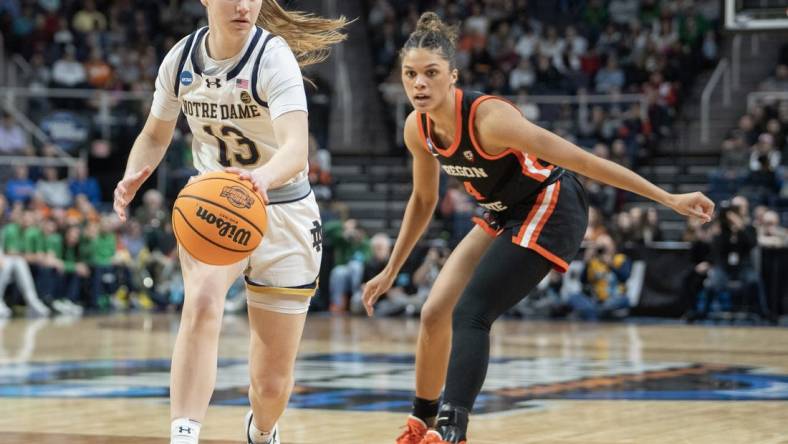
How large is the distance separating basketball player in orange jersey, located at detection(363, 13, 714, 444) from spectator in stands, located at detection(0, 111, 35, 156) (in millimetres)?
15052

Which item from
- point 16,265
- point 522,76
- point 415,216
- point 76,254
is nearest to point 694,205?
point 415,216

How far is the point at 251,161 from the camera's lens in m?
5.21

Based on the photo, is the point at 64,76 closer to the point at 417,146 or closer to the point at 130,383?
the point at 130,383

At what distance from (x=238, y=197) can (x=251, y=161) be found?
884mm

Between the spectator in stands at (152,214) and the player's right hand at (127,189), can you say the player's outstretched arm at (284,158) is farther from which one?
the spectator in stands at (152,214)

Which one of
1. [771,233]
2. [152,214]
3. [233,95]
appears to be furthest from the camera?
[152,214]

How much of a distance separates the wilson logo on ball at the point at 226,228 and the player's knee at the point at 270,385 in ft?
3.49

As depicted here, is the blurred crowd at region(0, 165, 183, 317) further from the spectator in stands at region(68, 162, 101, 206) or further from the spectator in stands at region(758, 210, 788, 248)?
the spectator in stands at region(758, 210, 788, 248)

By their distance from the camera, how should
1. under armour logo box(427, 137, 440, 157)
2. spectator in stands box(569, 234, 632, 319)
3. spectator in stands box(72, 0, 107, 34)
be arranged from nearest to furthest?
under armour logo box(427, 137, 440, 157)
spectator in stands box(569, 234, 632, 319)
spectator in stands box(72, 0, 107, 34)

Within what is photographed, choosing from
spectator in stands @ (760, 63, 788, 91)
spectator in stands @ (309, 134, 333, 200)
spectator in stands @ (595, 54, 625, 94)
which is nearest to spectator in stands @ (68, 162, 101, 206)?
spectator in stands @ (309, 134, 333, 200)

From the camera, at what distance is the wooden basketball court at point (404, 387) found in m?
6.46

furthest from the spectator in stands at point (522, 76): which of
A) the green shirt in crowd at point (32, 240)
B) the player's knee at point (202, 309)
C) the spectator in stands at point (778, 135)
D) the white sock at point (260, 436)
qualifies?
the player's knee at point (202, 309)

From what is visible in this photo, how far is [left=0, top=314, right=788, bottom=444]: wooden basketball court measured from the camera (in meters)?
6.46

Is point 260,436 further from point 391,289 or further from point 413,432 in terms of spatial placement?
point 391,289
